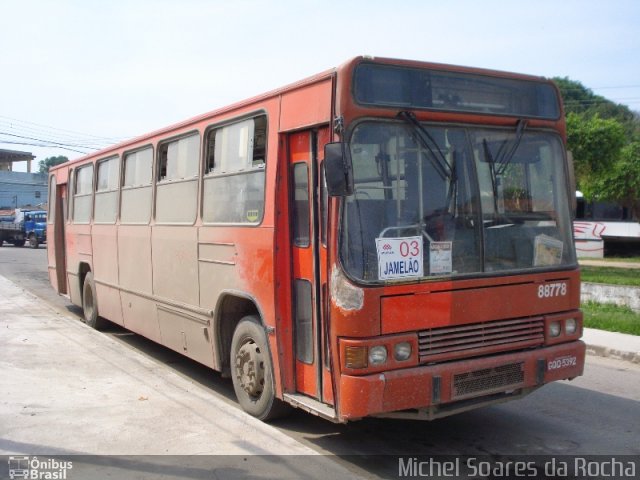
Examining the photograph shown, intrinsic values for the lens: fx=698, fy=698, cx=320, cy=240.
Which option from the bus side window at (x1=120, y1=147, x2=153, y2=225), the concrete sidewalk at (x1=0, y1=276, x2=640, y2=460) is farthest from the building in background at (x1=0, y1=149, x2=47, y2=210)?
the concrete sidewalk at (x1=0, y1=276, x2=640, y2=460)

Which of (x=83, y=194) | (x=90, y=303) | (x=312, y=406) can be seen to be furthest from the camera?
(x=83, y=194)

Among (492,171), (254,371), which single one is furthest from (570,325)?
(254,371)

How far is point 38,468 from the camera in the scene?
203 inches

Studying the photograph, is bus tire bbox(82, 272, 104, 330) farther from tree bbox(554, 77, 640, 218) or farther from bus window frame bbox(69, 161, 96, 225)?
tree bbox(554, 77, 640, 218)

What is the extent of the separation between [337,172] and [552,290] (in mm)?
2183

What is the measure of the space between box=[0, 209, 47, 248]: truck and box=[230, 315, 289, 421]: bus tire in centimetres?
3906

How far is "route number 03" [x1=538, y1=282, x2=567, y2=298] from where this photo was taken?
5598mm

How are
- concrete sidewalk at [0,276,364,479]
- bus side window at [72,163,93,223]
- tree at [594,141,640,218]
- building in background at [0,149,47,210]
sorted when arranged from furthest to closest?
building in background at [0,149,47,210] → tree at [594,141,640,218] → bus side window at [72,163,93,223] → concrete sidewalk at [0,276,364,479]

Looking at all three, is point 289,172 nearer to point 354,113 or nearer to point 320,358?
point 354,113

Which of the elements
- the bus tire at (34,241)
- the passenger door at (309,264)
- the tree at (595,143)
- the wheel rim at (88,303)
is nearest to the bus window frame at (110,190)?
the wheel rim at (88,303)

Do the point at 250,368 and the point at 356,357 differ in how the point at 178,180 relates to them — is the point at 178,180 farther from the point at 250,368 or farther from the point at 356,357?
the point at 356,357

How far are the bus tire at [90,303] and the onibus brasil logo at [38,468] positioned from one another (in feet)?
20.2

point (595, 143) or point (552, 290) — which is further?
point (595, 143)

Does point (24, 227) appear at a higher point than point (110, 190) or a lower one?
lower
